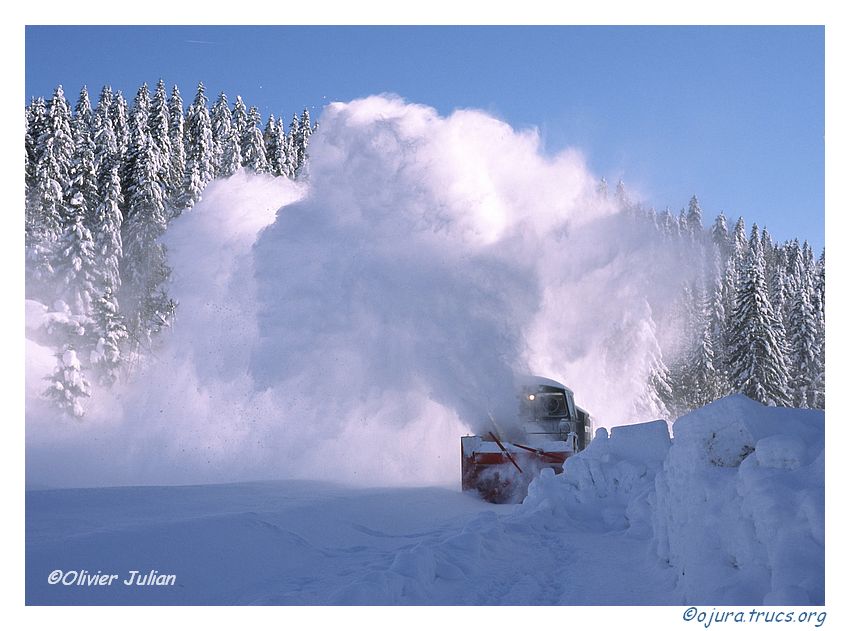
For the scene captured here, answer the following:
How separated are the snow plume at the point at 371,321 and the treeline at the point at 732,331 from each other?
503cm

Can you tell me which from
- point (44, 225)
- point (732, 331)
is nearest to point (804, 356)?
point (732, 331)

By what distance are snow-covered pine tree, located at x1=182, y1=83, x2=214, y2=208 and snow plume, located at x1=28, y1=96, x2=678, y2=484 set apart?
20653 millimetres

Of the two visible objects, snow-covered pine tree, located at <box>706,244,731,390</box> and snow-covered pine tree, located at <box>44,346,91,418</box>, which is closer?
snow-covered pine tree, located at <box>44,346,91,418</box>

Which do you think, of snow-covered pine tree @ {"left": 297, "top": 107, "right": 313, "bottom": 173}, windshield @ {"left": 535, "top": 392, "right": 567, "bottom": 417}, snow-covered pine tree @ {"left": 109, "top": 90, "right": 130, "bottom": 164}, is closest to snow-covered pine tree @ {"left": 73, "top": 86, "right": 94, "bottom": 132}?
snow-covered pine tree @ {"left": 109, "top": 90, "right": 130, "bottom": 164}

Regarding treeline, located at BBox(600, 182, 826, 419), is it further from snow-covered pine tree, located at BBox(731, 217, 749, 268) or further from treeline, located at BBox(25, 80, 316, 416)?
treeline, located at BBox(25, 80, 316, 416)

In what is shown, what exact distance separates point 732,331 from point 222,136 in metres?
39.0

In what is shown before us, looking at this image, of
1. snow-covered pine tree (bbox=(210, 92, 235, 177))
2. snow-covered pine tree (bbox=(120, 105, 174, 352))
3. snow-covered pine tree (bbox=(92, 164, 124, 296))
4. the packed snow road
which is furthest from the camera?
snow-covered pine tree (bbox=(210, 92, 235, 177))

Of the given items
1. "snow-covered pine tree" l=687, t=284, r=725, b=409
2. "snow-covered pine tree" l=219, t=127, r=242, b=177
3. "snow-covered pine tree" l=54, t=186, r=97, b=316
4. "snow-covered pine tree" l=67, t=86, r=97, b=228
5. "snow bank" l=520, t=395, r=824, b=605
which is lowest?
"snow-covered pine tree" l=687, t=284, r=725, b=409

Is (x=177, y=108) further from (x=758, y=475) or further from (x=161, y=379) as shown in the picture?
(x=758, y=475)

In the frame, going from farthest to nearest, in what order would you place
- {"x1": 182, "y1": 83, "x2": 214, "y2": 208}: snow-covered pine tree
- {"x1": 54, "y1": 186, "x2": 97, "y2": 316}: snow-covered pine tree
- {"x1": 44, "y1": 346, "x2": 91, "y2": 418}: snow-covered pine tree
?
1. {"x1": 182, "y1": 83, "x2": 214, "y2": 208}: snow-covered pine tree
2. {"x1": 54, "y1": 186, "x2": 97, "y2": 316}: snow-covered pine tree
3. {"x1": 44, "y1": 346, "x2": 91, "y2": 418}: snow-covered pine tree

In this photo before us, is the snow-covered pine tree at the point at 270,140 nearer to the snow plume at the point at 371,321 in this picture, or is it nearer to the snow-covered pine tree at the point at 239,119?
the snow-covered pine tree at the point at 239,119

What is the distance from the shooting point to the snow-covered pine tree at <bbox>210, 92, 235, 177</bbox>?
42.3m

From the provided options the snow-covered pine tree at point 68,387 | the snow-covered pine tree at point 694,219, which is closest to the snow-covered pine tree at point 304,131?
the snow-covered pine tree at point 68,387

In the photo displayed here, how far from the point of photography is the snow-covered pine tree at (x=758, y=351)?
3659 cm
